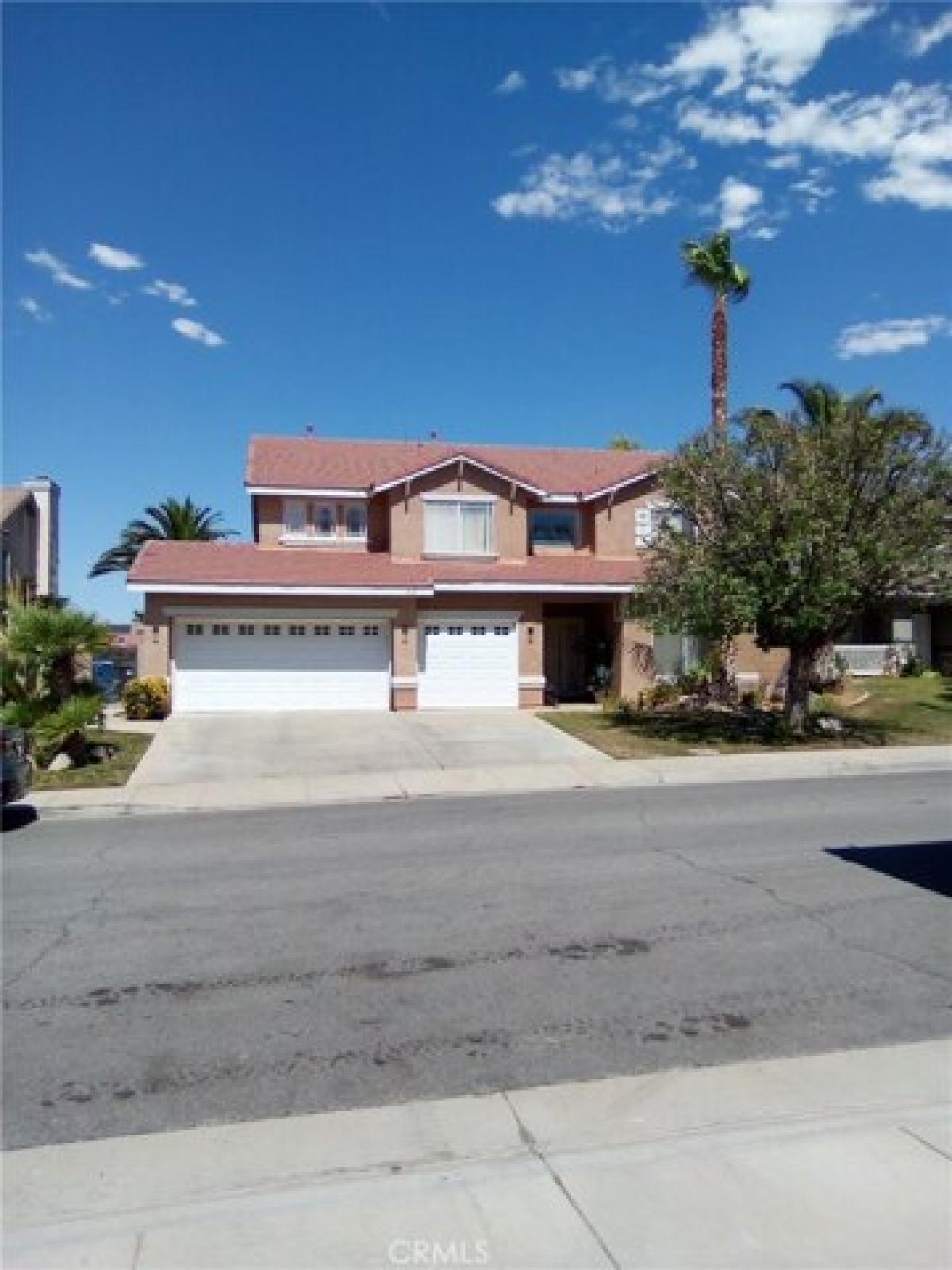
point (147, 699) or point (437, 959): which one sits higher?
point (147, 699)

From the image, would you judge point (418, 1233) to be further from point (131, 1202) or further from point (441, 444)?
point (441, 444)

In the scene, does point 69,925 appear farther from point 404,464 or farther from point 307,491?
point 404,464

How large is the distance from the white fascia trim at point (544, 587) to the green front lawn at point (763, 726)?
3127 millimetres

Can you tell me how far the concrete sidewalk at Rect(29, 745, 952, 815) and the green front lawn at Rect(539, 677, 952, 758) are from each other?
2.99ft

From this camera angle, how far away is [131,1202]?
12.9ft

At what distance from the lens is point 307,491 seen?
28.5 meters

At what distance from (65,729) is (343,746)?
517 centimetres

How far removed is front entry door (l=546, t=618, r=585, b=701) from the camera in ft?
98.8

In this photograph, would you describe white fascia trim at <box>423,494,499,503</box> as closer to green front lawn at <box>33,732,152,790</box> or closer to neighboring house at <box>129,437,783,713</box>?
neighboring house at <box>129,437,783,713</box>

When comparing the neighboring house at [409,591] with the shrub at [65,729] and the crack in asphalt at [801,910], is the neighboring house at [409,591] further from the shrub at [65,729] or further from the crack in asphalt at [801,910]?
the crack in asphalt at [801,910]

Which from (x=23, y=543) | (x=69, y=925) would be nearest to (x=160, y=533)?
(x=23, y=543)

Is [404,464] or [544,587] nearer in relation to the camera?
[544,587]

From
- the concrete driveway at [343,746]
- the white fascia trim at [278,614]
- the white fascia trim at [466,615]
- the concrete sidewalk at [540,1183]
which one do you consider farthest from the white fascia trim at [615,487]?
the concrete sidewalk at [540,1183]

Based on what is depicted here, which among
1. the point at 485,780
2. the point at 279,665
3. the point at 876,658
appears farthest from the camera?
the point at 876,658
